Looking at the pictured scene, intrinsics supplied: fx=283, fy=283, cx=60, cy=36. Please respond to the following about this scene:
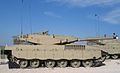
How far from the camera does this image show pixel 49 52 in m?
29.4

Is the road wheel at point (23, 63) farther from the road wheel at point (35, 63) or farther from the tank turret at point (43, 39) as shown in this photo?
the tank turret at point (43, 39)

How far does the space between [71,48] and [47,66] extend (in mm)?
3140

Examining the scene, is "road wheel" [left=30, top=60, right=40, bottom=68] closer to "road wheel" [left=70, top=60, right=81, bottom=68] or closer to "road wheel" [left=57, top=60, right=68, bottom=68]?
"road wheel" [left=57, top=60, right=68, bottom=68]

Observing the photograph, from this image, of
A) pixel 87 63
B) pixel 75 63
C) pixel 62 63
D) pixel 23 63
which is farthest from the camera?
pixel 87 63

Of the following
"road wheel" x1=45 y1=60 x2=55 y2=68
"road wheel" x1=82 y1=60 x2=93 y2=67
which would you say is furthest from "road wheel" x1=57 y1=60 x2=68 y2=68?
"road wheel" x1=82 y1=60 x2=93 y2=67

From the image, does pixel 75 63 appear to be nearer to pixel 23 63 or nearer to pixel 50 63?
pixel 50 63

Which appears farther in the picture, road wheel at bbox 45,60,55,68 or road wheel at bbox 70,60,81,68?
road wheel at bbox 70,60,81,68

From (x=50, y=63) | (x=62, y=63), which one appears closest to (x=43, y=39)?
(x=50, y=63)

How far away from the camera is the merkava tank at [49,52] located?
2900 cm

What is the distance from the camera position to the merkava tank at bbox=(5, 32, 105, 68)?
29000mm

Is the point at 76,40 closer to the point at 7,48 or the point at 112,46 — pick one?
the point at 7,48

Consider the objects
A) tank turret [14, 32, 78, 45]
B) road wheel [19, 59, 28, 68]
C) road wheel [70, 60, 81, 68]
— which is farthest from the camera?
tank turret [14, 32, 78, 45]

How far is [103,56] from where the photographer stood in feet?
105

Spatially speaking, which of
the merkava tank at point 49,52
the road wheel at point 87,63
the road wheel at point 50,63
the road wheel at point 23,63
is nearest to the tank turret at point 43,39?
the merkava tank at point 49,52
